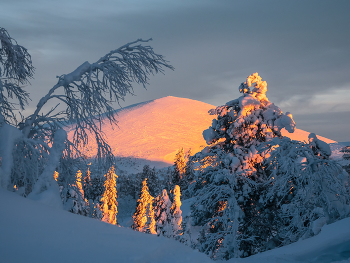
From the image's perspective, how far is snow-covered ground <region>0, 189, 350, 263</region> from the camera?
10.2 feet

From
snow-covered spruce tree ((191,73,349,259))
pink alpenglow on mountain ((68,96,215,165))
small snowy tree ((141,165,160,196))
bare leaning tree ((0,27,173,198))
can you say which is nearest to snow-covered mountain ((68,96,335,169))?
pink alpenglow on mountain ((68,96,215,165))

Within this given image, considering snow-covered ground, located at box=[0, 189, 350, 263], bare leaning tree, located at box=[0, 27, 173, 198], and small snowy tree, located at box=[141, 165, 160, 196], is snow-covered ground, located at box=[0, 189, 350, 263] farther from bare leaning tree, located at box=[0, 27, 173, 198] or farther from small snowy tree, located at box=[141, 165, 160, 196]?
small snowy tree, located at box=[141, 165, 160, 196]

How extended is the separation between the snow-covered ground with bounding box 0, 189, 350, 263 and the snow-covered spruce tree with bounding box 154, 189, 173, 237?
23320 millimetres

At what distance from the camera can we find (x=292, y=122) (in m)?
12.1

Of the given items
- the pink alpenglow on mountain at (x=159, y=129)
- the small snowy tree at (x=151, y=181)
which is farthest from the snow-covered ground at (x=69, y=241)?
the pink alpenglow on mountain at (x=159, y=129)

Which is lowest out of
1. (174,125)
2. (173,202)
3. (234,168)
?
(173,202)

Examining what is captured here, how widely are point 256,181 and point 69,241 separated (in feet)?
35.8

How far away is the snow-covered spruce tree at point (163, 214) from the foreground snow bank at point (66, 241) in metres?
23.4

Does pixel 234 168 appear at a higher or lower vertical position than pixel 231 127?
lower

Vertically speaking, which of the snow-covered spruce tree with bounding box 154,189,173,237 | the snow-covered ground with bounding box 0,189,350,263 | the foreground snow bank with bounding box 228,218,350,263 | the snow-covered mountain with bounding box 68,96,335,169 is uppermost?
the snow-covered mountain with bounding box 68,96,335,169

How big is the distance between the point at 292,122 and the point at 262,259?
7.68m

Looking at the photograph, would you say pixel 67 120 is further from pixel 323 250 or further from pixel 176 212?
pixel 176 212

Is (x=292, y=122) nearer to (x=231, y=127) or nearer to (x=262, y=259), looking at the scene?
(x=231, y=127)

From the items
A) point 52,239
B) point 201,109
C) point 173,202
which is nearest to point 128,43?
point 52,239
